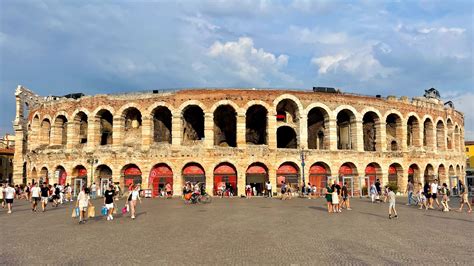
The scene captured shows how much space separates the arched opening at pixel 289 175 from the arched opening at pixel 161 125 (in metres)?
12.3

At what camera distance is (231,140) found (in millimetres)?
38500

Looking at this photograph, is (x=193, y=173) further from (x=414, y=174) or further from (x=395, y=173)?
(x=414, y=174)

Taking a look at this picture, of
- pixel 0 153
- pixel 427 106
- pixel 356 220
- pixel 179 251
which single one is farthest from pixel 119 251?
pixel 0 153

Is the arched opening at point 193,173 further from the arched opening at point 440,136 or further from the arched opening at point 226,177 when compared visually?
the arched opening at point 440,136

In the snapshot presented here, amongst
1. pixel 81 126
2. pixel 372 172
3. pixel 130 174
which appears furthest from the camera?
pixel 81 126

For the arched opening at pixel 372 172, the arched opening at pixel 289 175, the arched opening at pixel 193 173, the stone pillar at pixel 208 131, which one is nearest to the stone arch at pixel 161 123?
the stone pillar at pixel 208 131

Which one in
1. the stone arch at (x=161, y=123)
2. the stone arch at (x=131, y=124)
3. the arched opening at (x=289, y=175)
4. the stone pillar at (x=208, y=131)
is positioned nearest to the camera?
the stone pillar at (x=208, y=131)

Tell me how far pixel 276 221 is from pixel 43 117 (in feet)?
103

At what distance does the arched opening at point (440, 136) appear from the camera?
39.0 meters

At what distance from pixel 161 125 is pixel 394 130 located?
24929mm

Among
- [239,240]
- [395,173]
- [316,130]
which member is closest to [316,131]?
[316,130]

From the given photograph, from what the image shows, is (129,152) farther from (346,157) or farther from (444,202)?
(444,202)

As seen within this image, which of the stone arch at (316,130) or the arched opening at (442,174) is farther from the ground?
the stone arch at (316,130)

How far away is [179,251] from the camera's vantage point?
29.0 feet
